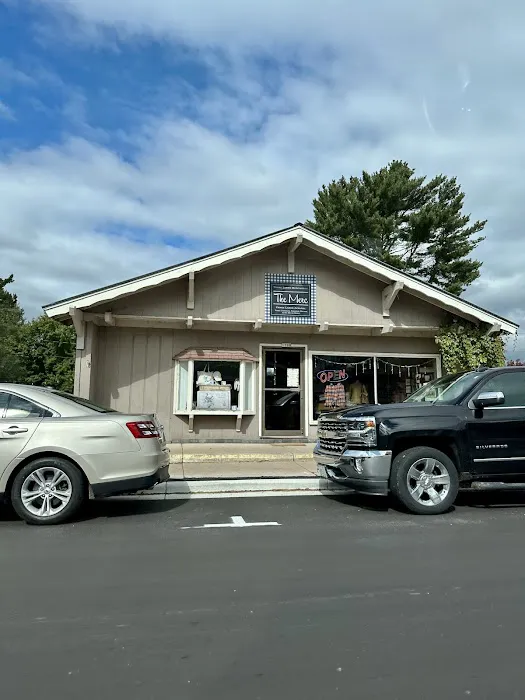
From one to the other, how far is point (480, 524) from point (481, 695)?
3.87 metres

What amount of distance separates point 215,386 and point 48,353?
57.7 feet

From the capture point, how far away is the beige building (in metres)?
12.4

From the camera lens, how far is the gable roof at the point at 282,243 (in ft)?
37.6

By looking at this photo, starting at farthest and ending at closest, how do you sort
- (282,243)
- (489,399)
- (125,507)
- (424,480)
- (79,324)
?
(282,243) < (79,324) < (125,507) < (489,399) < (424,480)

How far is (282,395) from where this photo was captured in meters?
13.4

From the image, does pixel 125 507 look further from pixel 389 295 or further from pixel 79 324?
pixel 389 295

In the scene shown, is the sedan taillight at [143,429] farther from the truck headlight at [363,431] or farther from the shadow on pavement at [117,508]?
the truck headlight at [363,431]

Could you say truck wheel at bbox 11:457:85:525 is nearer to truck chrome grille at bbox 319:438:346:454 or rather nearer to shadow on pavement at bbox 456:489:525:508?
truck chrome grille at bbox 319:438:346:454

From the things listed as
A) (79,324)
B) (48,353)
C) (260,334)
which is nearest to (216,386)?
(260,334)

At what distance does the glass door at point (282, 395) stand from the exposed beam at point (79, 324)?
4.19 meters

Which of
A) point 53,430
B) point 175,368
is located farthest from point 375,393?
point 53,430

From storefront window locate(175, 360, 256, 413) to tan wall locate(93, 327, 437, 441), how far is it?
0.80ft

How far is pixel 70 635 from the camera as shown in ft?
11.1

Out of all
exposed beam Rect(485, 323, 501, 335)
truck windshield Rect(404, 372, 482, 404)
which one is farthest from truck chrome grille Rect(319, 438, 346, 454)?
exposed beam Rect(485, 323, 501, 335)
